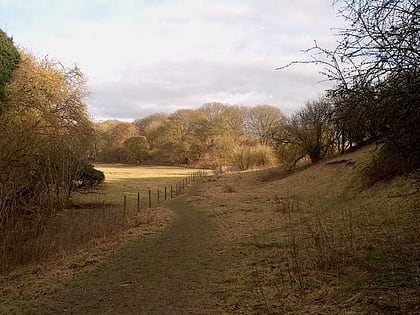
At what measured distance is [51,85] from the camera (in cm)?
2617

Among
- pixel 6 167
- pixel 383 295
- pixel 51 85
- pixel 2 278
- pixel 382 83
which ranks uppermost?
pixel 51 85

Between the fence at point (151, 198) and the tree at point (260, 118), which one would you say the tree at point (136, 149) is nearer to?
the tree at point (260, 118)

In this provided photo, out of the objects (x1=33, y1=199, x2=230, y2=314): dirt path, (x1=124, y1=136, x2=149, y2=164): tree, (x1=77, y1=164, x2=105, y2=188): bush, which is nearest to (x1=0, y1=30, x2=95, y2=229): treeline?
(x1=77, y1=164, x2=105, y2=188): bush

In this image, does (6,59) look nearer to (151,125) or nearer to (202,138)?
(202,138)

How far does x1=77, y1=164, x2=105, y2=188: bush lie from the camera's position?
29931 mm

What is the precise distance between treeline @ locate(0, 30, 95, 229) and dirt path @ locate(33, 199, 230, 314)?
3.29 m

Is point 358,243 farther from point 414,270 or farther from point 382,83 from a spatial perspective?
point 382,83

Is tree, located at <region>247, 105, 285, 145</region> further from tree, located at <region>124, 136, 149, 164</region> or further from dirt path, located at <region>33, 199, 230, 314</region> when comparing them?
dirt path, located at <region>33, 199, 230, 314</region>

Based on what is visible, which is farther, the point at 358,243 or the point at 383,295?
the point at 358,243

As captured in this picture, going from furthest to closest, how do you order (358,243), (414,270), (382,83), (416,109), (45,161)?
(45,161), (358,243), (414,270), (382,83), (416,109)

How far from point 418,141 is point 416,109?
2.86ft

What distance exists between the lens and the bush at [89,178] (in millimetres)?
29931

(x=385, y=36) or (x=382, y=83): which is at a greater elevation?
(x=385, y=36)

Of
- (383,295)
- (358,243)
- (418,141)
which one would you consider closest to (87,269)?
(358,243)
